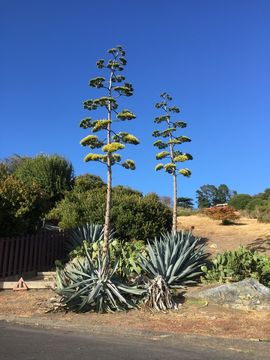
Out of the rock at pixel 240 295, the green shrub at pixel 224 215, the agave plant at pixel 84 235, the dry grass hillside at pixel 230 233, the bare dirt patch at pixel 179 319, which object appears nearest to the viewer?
the bare dirt patch at pixel 179 319

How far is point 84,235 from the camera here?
17938 mm

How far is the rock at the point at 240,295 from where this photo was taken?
10883 mm

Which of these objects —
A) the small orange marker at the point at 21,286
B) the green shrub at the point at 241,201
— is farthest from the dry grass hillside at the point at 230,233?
the green shrub at the point at 241,201

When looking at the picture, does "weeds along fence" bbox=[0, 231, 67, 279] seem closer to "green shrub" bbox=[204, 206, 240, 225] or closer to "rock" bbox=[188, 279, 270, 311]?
"rock" bbox=[188, 279, 270, 311]

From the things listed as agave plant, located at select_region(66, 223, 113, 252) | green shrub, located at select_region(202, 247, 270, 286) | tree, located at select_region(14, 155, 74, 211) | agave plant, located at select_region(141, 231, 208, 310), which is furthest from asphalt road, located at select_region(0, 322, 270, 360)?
tree, located at select_region(14, 155, 74, 211)

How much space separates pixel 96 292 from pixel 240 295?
313 centimetres

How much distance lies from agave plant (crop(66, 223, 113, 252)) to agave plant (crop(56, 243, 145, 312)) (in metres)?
5.80

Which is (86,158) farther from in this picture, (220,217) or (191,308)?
(220,217)

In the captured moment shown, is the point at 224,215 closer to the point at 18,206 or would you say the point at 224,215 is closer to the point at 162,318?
the point at 18,206

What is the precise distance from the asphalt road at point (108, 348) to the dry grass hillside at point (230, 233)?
10.7 m

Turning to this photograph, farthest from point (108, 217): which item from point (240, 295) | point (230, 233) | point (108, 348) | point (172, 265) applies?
point (230, 233)

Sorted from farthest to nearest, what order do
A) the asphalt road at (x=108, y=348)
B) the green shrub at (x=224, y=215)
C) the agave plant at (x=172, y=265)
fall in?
the green shrub at (x=224, y=215)
the agave plant at (x=172, y=265)
the asphalt road at (x=108, y=348)

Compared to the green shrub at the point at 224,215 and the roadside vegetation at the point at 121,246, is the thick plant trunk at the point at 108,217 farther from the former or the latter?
the green shrub at the point at 224,215

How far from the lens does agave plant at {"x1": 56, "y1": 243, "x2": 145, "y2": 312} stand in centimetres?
1094
